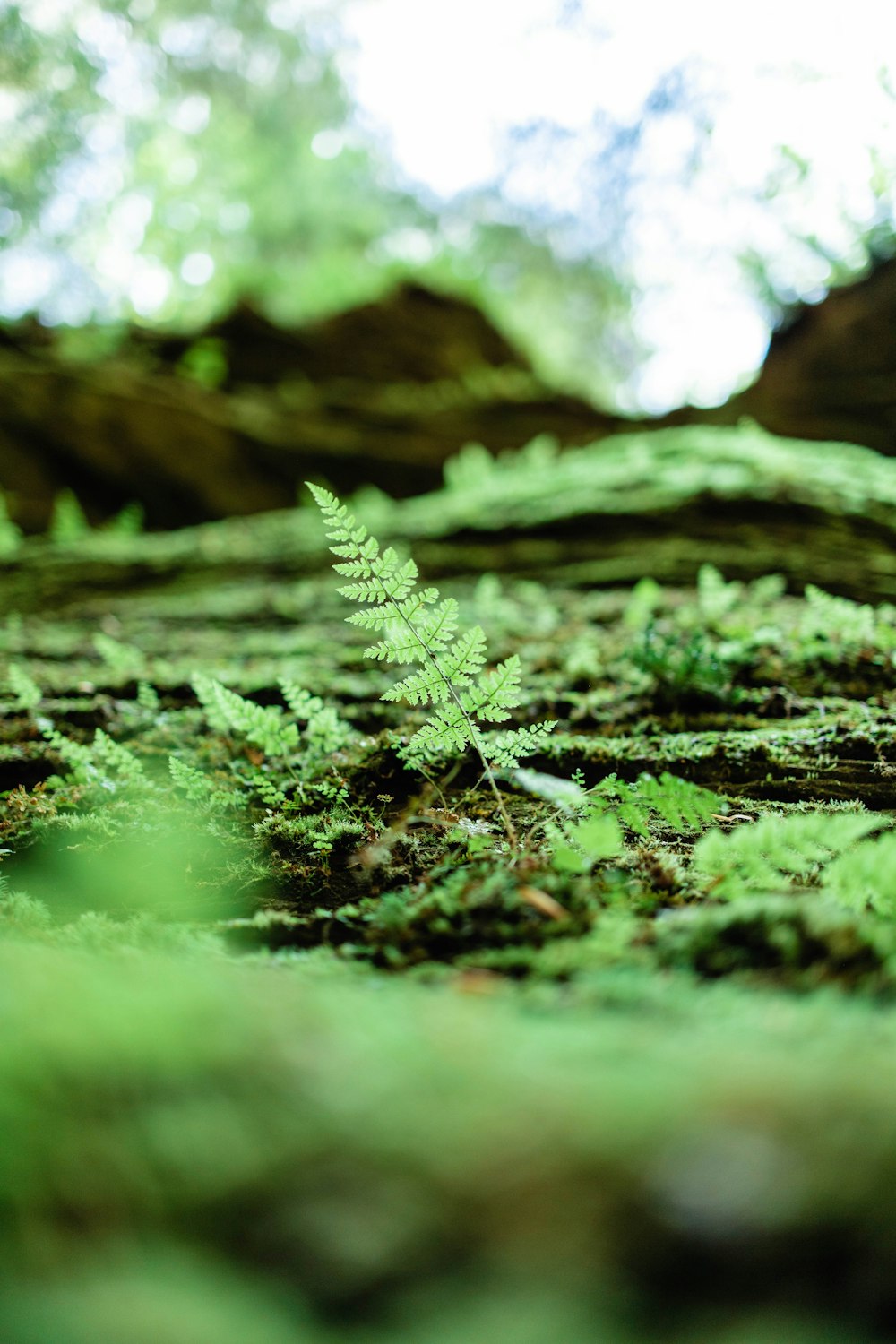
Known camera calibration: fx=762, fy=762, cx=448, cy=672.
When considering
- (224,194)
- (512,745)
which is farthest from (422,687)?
(224,194)

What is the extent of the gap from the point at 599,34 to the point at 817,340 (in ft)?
15.1

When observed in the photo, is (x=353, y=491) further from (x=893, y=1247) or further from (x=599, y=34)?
(x=893, y=1247)

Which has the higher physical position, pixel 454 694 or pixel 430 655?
pixel 430 655

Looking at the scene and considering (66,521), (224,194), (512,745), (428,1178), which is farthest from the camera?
(224,194)

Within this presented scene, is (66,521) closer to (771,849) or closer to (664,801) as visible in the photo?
(664,801)

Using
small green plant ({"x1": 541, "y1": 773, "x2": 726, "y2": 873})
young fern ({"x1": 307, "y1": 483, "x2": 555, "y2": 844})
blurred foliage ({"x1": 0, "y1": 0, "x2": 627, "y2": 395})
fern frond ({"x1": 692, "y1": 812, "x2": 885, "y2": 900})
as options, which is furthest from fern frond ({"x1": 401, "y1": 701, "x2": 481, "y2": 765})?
blurred foliage ({"x1": 0, "y1": 0, "x2": 627, "y2": 395})

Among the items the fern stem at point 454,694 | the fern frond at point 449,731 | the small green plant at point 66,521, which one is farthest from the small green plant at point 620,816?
the small green plant at point 66,521

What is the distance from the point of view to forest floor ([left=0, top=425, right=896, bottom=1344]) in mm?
893

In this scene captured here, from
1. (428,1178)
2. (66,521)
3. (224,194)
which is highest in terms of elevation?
(224,194)

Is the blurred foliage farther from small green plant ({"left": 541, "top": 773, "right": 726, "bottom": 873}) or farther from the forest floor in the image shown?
small green plant ({"left": 541, "top": 773, "right": 726, "bottom": 873})

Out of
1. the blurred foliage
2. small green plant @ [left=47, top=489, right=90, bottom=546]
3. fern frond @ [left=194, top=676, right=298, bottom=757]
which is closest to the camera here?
fern frond @ [left=194, top=676, right=298, bottom=757]

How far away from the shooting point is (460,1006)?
1477 mm

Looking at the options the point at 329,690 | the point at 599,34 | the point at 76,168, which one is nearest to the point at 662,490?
the point at 329,690

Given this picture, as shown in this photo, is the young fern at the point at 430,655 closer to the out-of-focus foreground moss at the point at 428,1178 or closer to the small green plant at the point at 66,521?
the out-of-focus foreground moss at the point at 428,1178
